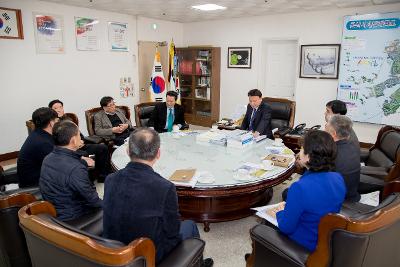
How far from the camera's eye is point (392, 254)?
1577mm

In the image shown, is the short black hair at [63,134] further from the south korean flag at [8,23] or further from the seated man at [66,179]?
the south korean flag at [8,23]

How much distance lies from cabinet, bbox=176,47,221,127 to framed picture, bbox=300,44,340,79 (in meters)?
2.02

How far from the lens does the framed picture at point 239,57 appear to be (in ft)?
22.4

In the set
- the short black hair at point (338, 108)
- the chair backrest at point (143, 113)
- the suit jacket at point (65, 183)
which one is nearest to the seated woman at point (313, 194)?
the suit jacket at point (65, 183)

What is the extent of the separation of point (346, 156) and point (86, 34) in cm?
508

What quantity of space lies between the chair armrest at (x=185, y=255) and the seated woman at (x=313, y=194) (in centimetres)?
51

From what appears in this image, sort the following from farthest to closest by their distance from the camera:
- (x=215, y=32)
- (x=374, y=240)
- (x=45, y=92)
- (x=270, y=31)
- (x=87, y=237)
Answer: (x=215, y=32), (x=270, y=31), (x=45, y=92), (x=374, y=240), (x=87, y=237)

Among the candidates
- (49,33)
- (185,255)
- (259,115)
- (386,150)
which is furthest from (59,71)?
(386,150)

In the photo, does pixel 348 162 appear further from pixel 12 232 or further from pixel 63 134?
pixel 12 232

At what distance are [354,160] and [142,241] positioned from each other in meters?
1.82

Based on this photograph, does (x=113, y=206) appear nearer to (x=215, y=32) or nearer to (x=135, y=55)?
(x=135, y=55)

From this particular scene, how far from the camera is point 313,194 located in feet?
5.35

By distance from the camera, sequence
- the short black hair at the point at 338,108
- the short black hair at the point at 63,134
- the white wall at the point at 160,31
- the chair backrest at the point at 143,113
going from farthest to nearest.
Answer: the white wall at the point at 160,31, the chair backrest at the point at 143,113, the short black hair at the point at 338,108, the short black hair at the point at 63,134

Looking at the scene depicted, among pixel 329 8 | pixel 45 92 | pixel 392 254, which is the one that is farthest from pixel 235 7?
pixel 392 254
